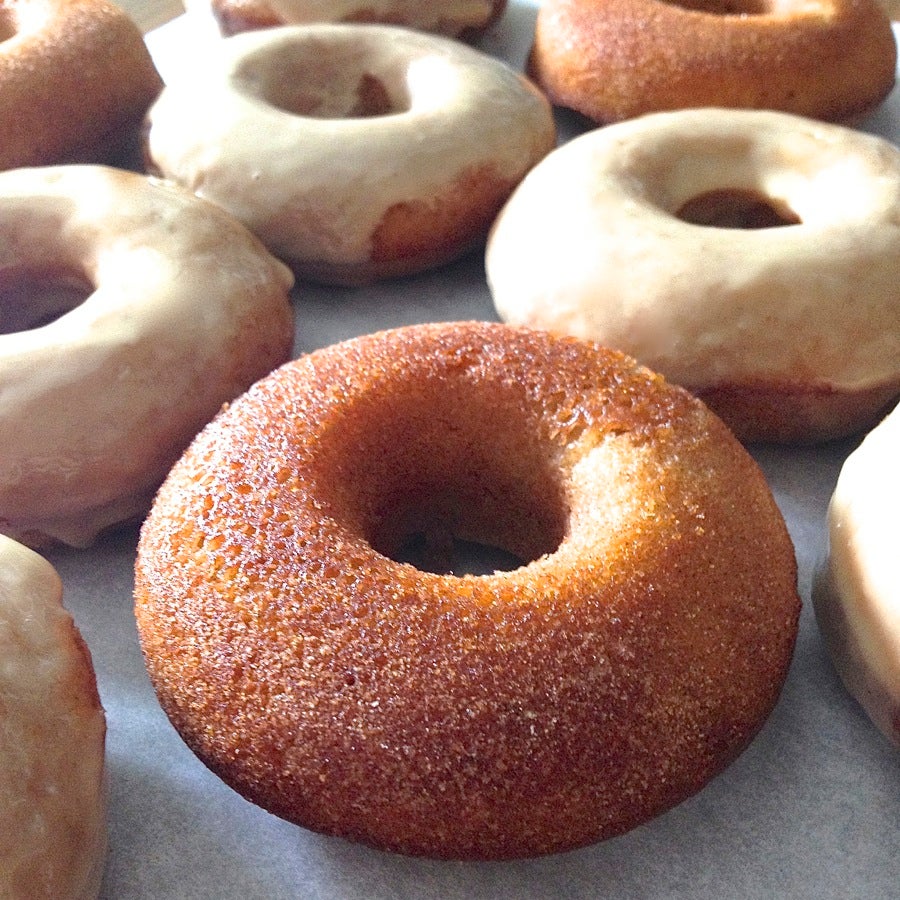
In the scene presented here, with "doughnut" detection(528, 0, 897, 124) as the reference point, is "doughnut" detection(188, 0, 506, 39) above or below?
above

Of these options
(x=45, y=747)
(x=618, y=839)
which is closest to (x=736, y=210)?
(x=618, y=839)

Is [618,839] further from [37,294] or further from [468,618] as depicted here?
[37,294]

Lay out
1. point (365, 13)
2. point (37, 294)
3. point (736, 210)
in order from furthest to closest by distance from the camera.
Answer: point (365, 13) < point (736, 210) < point (37, 294)

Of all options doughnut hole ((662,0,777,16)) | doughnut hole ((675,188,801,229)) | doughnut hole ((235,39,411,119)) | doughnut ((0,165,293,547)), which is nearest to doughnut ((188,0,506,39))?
doughnut hole ((235,39,411,119))

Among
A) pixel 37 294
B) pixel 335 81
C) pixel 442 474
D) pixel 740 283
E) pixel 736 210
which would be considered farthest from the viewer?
pixel 335 81

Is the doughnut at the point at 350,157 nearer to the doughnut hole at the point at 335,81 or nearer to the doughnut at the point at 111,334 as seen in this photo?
the doughnut hole at the point at 335,81

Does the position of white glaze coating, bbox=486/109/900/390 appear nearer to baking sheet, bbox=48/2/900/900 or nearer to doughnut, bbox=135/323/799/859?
doughnut, bbox=135/323/799/859
